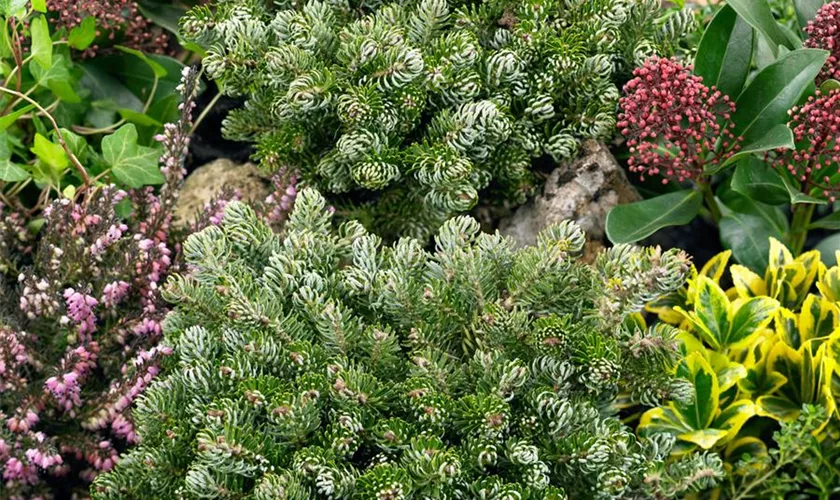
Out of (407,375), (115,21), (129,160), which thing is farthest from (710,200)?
(115,21)

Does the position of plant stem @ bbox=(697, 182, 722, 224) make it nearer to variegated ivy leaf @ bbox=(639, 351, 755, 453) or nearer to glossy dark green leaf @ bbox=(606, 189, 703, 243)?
glossy dark green leaf @ bbox=(606, 189, 703, 243)

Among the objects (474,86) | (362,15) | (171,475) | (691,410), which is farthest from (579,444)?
(362,15)

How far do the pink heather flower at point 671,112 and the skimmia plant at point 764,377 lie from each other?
0.25 meters

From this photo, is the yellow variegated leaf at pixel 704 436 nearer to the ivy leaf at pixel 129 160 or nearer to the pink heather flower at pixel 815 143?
the pink heather flower at pixel 815 143

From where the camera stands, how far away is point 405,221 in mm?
1850

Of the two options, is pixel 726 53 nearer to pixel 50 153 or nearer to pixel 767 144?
pixel 767 144

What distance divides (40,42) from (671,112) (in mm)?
1301

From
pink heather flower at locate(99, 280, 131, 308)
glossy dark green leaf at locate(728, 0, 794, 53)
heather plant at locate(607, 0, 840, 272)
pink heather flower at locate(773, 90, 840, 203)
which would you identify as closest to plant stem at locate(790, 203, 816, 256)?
heather plant at locate(607, 0, 840, 272)

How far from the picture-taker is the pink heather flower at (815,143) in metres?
1.68

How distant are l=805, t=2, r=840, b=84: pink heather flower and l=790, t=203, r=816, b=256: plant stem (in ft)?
1.08

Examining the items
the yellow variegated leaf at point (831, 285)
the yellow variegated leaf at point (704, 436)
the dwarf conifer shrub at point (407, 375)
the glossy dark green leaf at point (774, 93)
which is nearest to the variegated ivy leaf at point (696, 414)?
the yellow variegated leaf at point (704, 436)

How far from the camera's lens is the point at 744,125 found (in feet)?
6.14

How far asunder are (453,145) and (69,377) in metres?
0.84

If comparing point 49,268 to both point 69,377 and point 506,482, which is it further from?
point 506,482
